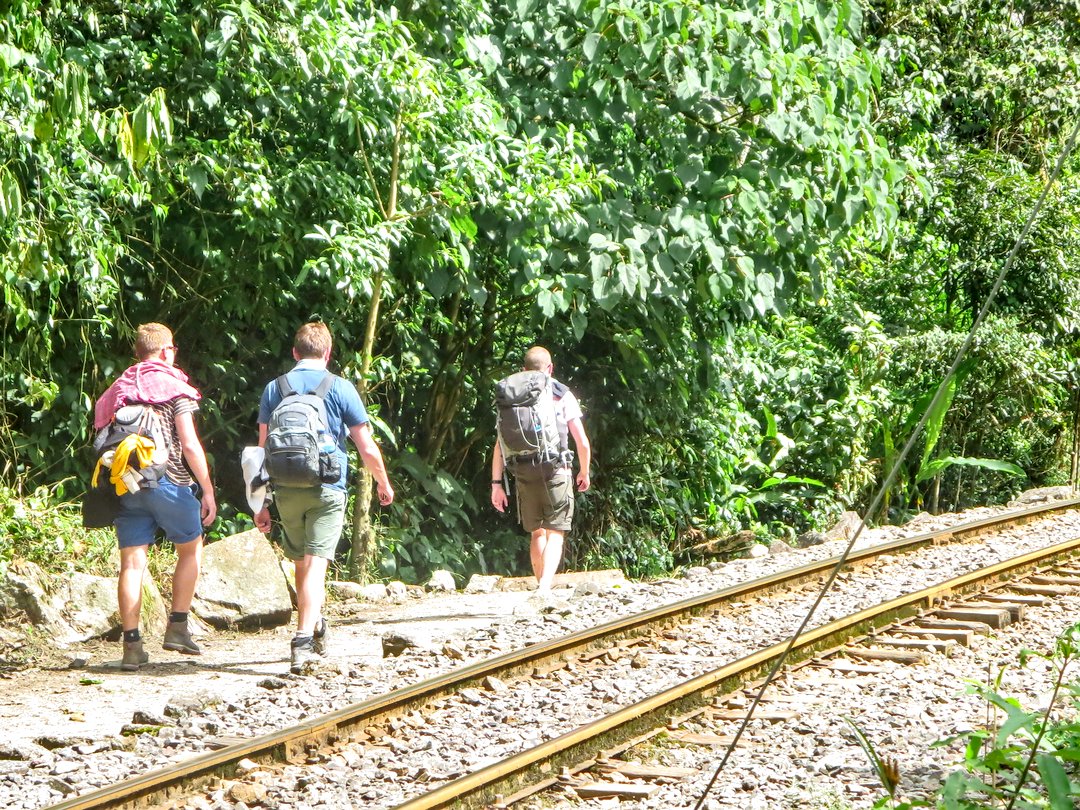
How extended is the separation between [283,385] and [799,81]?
4870 mm

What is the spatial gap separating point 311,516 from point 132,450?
1033 mm

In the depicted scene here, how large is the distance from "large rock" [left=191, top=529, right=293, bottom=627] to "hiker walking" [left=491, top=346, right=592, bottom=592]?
5.50ft

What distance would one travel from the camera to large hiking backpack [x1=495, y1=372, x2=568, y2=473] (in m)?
8.75

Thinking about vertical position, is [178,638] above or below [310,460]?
below

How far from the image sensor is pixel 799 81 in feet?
31.7

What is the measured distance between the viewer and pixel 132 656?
23.5ft

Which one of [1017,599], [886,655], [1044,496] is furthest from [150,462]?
[1044,496]

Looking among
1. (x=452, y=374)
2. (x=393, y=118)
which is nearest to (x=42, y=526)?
(x=393, y=118)

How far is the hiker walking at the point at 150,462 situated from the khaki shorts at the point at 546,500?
100 inches

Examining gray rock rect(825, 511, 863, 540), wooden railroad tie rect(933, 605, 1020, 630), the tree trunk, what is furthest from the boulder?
wooden railroad tie rect(933, 605, 1020, 630)

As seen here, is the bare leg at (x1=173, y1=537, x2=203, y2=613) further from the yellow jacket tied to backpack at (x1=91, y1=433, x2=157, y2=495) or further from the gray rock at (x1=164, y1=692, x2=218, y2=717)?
the gray rock at (x1=164, y1=692, x2=218, y2=717)

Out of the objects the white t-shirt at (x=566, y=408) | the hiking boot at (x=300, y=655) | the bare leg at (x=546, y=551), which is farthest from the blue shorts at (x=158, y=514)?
the bare leg at (x=546, y=551)

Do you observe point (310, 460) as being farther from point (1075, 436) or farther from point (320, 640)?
point (1075, 436)

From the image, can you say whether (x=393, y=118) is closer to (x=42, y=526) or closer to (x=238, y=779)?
(x=42, y=526)
